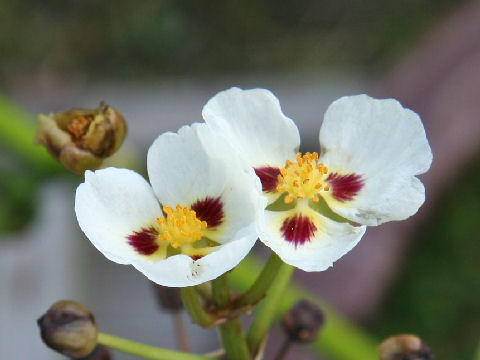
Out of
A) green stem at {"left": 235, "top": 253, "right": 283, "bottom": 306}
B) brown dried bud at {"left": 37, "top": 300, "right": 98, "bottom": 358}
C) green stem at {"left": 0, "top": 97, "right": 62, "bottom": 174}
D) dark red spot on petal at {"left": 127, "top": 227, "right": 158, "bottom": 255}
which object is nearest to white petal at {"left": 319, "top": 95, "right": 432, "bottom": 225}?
green stem at {"left": 235, "top": 253, "right": 283, "bottom": 306}

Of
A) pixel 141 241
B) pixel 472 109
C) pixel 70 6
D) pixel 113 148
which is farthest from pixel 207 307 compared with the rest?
pixel 70 6

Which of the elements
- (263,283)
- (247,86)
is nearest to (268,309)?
(263,283)

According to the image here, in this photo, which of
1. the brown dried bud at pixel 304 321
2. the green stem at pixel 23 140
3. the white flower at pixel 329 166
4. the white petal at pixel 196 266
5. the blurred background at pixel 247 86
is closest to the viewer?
the white petal at pixel 196 266

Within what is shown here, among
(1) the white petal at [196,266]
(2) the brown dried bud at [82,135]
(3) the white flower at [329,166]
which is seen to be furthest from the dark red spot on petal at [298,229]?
(2) the brown dried bud at [82,135]

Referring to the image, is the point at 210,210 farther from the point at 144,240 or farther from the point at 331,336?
the point at 331,336

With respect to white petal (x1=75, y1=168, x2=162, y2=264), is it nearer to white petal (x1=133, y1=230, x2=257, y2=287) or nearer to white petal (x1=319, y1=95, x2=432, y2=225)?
white petal (x1=133, y1=230, x2=257, y2=287)

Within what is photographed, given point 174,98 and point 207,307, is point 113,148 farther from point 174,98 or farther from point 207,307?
point 174,98

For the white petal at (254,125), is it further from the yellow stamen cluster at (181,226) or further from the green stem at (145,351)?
the green stem at (145,351)
